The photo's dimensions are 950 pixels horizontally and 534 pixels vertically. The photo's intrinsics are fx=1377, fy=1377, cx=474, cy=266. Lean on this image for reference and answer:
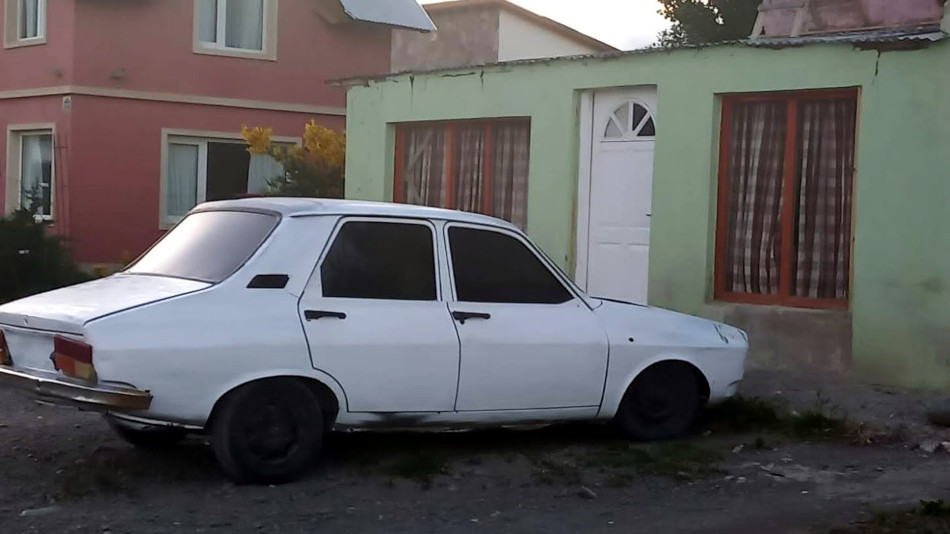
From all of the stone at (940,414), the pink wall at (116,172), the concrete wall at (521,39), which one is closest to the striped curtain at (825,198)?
the stone at (940,414)

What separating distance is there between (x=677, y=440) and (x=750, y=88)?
3.89 meters

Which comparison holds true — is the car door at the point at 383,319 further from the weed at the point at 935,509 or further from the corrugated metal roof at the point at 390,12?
the corrugated metal roof at the point at 390,12

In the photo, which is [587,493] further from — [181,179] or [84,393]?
[181,179]

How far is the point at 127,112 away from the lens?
66.0 ft

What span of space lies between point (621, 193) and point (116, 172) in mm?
9837

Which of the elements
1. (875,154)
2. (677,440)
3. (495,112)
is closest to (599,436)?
(677,440)

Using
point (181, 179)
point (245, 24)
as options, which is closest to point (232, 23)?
point (245, 24)

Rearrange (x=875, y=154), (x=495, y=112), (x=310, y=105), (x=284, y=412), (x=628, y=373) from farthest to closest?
(x=310, y=105), (x=495, y=112), (x=875, y=154), (x=628, y=373), (x=284, y=412)

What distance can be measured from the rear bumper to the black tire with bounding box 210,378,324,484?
502 millimetres

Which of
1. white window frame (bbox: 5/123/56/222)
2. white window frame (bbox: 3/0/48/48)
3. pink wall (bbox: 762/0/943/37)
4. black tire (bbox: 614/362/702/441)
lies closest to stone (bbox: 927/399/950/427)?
black tire (bbox: 614/362/702/441)

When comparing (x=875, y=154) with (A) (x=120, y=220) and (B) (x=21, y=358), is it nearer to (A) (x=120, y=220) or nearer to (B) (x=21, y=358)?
(B) (x=21, y=358)

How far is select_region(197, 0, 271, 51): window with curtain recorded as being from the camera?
21234mm

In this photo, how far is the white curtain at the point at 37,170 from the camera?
2042cm

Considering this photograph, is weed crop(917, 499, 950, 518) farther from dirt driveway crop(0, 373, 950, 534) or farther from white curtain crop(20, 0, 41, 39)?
white curtain crop(20, 0, 41, 39)
